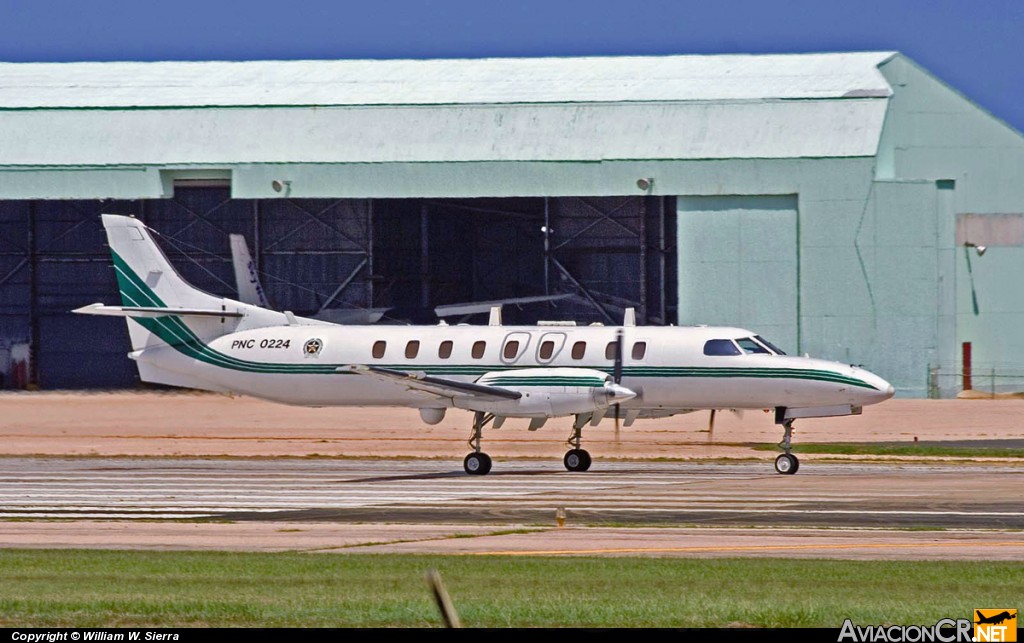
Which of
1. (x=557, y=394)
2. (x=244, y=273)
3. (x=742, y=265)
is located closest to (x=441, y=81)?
(x=244, y=273)

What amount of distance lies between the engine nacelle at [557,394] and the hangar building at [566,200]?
25.9m

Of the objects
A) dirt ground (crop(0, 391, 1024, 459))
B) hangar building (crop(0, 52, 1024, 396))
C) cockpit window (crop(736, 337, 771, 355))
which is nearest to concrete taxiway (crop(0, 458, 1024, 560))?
cockpit window (crop(736, 337, 771, 355))

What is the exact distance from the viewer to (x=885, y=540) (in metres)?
20.0

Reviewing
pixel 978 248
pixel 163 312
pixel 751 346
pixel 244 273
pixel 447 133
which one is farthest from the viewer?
pixel 447 133

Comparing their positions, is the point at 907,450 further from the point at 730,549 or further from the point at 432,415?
the point at 730,549

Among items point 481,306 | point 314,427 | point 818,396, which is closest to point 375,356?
point 818,396

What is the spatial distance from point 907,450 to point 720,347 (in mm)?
8127

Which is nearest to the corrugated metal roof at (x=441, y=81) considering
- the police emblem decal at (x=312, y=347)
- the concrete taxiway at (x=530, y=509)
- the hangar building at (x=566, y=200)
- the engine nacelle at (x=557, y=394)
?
the hangar building at (x=566, y=200)

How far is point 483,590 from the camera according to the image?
15.3 m

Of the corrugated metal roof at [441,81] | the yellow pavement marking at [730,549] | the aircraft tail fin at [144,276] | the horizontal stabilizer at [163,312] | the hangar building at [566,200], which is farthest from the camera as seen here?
the corrugated metal roof at [441,81]

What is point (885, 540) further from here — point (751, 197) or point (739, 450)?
point (751, 197)

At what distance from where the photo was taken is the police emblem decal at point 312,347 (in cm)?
3541

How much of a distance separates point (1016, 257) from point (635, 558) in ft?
151

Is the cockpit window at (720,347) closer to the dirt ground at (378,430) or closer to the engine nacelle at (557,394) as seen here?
the engine nacelle at (557,394)
